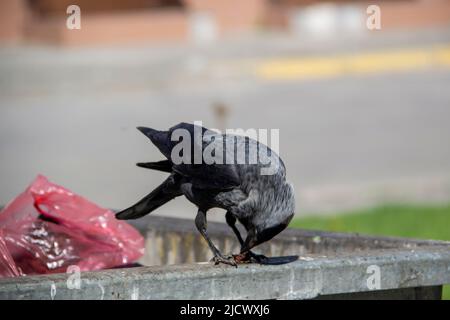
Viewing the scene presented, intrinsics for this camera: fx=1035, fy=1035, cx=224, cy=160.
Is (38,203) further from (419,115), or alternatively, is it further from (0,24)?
(0,24)

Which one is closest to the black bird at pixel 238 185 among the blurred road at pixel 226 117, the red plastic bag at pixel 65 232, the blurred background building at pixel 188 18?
the red plastic bag at pixel 65 232

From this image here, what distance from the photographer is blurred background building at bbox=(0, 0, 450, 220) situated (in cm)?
968

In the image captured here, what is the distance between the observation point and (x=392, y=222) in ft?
25.1

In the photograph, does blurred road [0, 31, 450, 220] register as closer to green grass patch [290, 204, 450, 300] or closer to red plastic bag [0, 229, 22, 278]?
green grass patch [290, 204, 450, 300]

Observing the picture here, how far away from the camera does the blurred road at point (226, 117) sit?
9.31m

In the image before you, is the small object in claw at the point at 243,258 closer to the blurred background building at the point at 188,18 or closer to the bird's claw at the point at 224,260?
the bird's claw at the point at 224,260

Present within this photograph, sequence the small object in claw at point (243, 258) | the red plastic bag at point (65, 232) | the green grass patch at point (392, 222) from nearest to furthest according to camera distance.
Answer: the small object in claw at point (243, 258)
the red plastic bag at point (65, 232)
the green grass patch at point (392, 222)

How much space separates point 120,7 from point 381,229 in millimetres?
13417

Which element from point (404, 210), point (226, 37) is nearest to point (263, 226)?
point (404, 210)

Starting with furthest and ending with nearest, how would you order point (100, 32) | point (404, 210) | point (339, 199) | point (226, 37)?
point (226, 37) < point (100, 32) < point (339, 199) < point (404, 210)

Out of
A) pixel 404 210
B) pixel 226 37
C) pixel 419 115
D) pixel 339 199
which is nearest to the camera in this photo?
pixel 404 210

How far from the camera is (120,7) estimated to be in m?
20.0

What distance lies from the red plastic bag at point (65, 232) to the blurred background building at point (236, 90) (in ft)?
12.5

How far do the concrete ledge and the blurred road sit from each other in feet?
16.0
